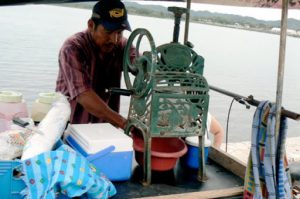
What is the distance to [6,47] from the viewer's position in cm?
2212

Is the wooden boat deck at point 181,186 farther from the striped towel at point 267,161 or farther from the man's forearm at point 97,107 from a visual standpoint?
the man's forearm at point 97,107

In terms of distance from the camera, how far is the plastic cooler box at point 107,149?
7.09ft

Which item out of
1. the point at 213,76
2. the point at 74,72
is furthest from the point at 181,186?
the point at 213,76

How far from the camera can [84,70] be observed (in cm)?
Result: 314

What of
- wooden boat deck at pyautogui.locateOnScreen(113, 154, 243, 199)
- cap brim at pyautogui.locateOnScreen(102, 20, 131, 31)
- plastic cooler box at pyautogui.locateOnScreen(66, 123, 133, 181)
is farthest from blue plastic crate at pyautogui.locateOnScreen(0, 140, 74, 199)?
cap brim at pyautogui.locateOnScreen(102, 20, 131, 31)

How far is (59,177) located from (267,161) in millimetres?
1155

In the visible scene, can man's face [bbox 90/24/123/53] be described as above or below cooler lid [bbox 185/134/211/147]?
above

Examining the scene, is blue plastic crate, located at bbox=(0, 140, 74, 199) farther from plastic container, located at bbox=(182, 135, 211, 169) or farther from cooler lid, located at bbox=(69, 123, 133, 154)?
plastic container, located at bbox=(182, 135, 211, 169)

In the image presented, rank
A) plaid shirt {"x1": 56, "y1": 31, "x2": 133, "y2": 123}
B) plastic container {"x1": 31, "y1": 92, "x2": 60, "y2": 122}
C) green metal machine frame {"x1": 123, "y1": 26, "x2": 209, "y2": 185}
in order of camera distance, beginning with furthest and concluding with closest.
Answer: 1. plaid shirt {"x1": 56, "y1": 31, "x2": 133, "y2": 123}
2. plastic container {"x1": 31, "y1": 92, "x2": 60, "y2": 122}
3. green metal machine frame {"x1": 123, "y1": 26, "x2": 209, "y2": 185}

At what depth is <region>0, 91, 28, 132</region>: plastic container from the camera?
2455 millimetres

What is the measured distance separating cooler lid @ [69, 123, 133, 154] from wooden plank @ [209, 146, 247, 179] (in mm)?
828

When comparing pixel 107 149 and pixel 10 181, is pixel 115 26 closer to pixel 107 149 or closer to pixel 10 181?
pixel 107 149

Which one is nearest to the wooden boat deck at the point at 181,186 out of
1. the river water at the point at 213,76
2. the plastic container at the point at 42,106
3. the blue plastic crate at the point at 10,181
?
the blue plastic crate at the point at 10,181

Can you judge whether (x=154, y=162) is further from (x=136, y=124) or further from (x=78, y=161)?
(x=78, y=161)
